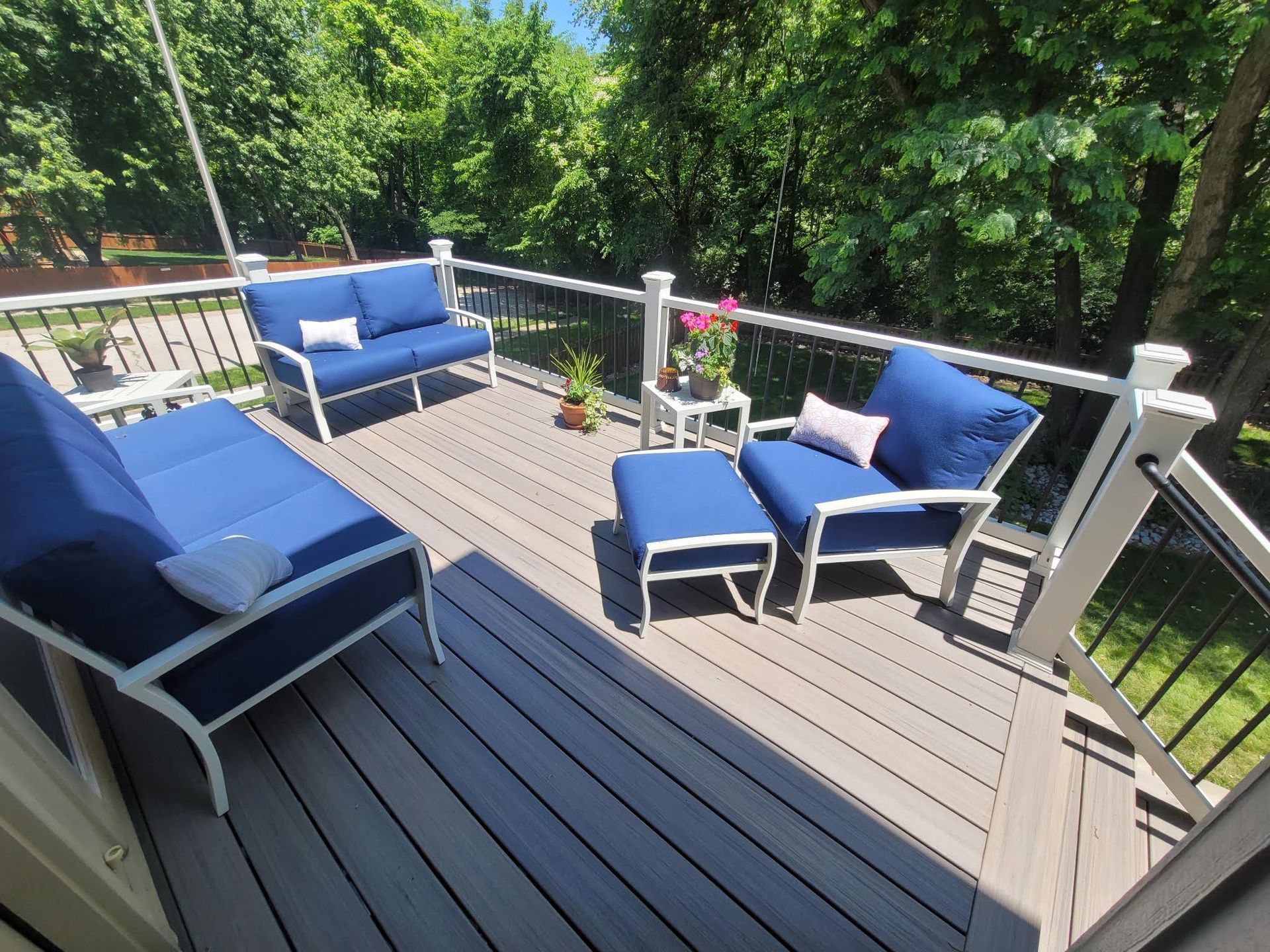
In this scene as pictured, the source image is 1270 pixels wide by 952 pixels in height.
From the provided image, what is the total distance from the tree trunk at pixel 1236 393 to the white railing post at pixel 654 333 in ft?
17.8

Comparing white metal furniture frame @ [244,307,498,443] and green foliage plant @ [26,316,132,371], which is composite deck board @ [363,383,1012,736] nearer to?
white metal furniture frame @ [244,307,498,443]

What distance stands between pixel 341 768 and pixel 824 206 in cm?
1112

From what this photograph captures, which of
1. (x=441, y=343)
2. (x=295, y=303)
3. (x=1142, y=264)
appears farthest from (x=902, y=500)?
(x=1142, y=264)

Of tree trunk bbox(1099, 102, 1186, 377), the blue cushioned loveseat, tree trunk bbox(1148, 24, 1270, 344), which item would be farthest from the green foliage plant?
tree trunk bbox(1099, 102, 1186, 377)

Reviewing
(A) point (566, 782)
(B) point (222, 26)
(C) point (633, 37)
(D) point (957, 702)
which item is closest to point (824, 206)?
(C) point (633, 37)

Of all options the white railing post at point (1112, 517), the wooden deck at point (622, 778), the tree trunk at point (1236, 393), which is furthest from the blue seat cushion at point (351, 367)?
the tree trunk at point (1236, 393)

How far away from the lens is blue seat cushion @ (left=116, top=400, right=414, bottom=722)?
138cm

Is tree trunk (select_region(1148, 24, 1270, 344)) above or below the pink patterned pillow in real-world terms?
above

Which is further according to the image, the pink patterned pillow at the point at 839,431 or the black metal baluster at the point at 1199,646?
the pink patterned pillow at the point at 839,431

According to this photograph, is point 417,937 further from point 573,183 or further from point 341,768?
point 573,183

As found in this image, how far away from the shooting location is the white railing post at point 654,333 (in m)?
3.28

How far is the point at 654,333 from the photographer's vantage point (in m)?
3.42

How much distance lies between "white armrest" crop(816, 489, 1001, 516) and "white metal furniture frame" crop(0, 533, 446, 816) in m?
1.46

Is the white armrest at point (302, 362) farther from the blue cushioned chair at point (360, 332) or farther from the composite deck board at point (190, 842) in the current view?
the composite deck board at point (190, 842)
